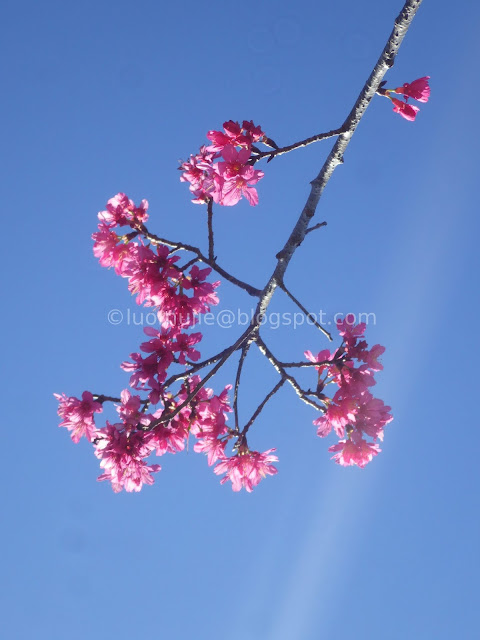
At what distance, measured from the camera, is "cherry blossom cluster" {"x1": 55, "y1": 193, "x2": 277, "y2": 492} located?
3.15 m

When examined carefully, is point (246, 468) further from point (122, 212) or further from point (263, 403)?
point (122, 212)

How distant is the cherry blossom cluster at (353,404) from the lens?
3.31 m

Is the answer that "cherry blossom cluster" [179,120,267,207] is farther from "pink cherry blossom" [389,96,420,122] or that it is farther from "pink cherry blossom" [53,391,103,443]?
"pink cherry blossom" [53,391,103,443]

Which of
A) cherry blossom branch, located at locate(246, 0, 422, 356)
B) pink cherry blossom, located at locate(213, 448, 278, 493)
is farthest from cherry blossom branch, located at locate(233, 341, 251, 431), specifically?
pink cherry blossom, located at locate(213, 448, 278, 493)

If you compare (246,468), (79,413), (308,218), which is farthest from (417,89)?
(79,413)

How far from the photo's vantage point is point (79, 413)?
336cm

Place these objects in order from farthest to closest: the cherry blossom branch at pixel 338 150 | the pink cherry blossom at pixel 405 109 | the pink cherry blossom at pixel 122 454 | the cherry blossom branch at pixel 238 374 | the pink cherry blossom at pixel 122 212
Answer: the pink cherry blossom at pixel 122 212 < the pink cherry blossom at pixel 405 109 < the cherry blossom branch at pixel 238 374 < the pink cherry blossom at pixel 122 454 < the cherry blossom branch at pixel 338 150

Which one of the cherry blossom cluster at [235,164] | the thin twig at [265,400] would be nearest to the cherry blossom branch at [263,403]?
the thin twig at [265,400]

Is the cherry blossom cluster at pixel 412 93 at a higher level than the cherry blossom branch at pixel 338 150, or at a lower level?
higher

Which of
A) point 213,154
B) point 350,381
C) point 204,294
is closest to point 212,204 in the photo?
point 213,154

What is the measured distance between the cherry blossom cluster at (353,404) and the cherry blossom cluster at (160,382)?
0.47m

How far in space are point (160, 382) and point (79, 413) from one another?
582 mm

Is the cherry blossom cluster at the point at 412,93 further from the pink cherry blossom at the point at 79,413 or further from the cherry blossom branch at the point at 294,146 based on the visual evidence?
the pink cherry blossom at the point at 79,413

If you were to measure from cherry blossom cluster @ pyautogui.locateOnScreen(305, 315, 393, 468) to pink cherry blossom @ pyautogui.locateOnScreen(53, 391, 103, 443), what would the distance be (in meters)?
1.49
